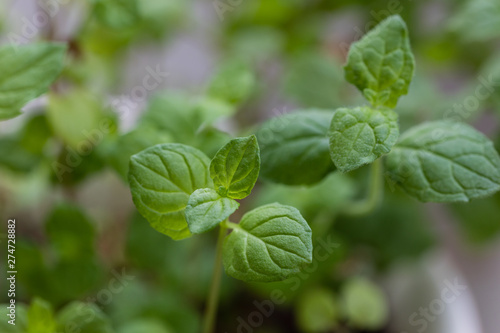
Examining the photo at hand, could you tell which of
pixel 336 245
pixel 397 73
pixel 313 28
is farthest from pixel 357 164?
pixel 313 28

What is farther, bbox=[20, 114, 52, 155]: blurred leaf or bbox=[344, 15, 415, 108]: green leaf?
bbox=[20, 114, 52, 155]: blurred leaf

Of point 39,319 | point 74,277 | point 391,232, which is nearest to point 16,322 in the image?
point 39,319

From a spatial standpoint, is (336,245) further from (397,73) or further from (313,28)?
(313,28)

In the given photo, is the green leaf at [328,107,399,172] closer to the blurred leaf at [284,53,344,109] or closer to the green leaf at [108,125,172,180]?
the green leaf at [108,125,172,180]

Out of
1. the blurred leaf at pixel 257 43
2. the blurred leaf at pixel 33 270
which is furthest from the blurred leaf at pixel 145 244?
the blurred leaf at pixel 257 43

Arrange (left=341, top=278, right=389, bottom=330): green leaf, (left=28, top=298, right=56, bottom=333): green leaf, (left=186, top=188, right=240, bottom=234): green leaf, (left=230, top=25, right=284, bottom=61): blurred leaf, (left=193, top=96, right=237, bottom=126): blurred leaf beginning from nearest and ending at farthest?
(left=186, top=188, right=240, bottom=234): green leaf, (left=28, top=298, right=56, bottom=333): green leaf, (left=193, top=96, right=237, bottom=126): blurred leaf, (left=341, top=278, right=389, bottom=330): green leaf, (left=230, top=25, right=284, bottom=61): blurred leaf

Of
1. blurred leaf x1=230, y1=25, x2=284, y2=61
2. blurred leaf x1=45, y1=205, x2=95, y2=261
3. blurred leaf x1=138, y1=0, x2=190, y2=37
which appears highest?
blurred leaf x1=138, y1=0, x2=190, y2=37
